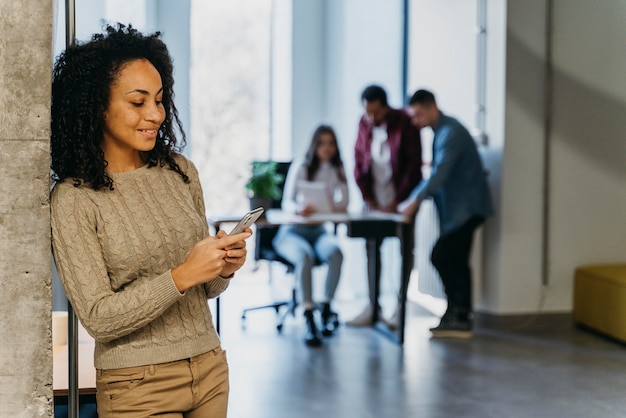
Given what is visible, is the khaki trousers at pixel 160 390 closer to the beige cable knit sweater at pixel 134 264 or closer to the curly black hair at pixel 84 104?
the beige cable knit sweater at pixel 134 264

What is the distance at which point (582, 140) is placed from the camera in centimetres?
609

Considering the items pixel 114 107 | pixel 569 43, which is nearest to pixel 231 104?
pixel 569 43

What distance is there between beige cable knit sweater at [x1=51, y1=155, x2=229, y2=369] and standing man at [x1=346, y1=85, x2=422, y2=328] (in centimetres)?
432

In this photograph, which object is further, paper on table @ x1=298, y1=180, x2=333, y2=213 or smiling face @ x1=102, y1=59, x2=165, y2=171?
paper on table @ x1=298, y1=180, x2=333, y2=213

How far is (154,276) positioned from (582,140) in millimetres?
4847

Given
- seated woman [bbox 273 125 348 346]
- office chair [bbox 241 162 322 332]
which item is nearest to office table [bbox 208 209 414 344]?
seated woman [bbox 273 125 348 346]

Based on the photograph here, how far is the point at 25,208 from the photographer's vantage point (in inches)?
64.7

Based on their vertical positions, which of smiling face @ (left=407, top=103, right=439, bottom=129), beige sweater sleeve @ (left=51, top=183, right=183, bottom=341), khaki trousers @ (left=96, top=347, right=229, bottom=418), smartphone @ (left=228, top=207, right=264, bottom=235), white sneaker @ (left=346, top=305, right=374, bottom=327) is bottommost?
white sneaker @ (left=346, top=305, right=374, bottom=327)

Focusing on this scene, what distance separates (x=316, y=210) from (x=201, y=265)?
14.3 ft

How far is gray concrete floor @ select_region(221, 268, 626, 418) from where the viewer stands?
4.22 m

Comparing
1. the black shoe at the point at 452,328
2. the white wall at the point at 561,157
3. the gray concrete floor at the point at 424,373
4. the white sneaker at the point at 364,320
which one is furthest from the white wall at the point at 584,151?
the white sneaker at the point at 364,320

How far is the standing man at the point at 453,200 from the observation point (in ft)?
18.8

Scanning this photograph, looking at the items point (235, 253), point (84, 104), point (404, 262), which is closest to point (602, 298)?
point (404, 262)

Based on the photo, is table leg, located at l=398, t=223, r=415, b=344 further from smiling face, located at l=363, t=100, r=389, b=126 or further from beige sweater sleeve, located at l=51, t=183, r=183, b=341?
beige sweater sleeve, located at l=51, t=183, r=183, b=341
